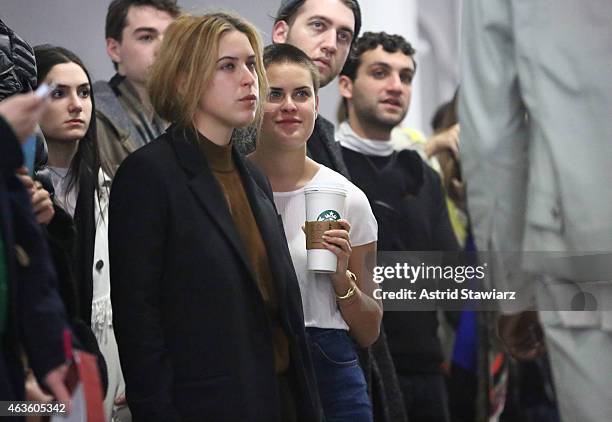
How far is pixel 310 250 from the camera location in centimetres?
317

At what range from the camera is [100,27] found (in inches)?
157

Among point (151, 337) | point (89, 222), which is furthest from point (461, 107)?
point (89, 222)

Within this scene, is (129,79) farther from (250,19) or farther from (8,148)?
(8,148)

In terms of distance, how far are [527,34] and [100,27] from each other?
1727mm

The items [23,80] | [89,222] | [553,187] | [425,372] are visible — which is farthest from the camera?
[425,372]

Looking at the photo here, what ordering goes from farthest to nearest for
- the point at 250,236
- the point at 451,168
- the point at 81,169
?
the point at 451,168
the point at 81,169
the point at 250,236

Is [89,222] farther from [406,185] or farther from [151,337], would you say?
[406,185]

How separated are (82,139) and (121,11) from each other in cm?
73

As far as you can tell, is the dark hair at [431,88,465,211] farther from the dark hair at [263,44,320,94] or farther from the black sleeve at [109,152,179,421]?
the black sleeve at [109,152,179,421]

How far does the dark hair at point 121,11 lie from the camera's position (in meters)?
4.02

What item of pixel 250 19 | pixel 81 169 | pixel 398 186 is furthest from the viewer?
pixel 398 186

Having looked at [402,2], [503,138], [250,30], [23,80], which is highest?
[402,2]

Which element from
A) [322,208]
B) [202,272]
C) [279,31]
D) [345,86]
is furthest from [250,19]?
[202,272]

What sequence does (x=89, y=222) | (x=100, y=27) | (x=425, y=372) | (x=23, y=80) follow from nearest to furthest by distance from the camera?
1. (x=23, y=80)
2. (x=89, y=222)
3. (x=100, y=27)
4. (x=425, y=372)
